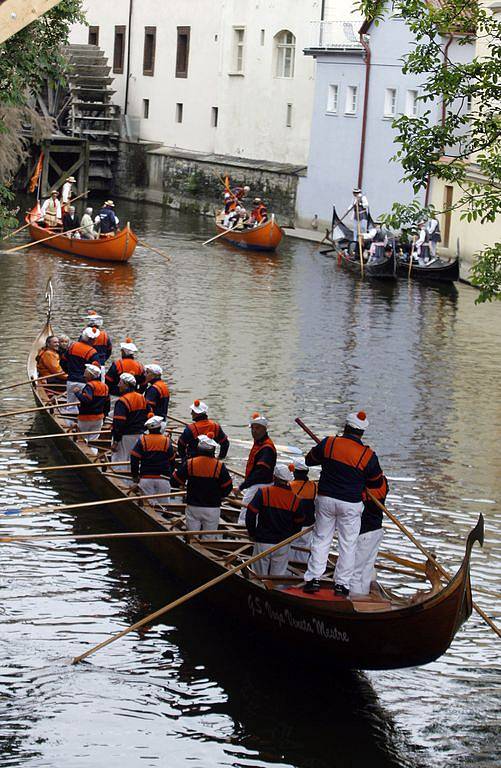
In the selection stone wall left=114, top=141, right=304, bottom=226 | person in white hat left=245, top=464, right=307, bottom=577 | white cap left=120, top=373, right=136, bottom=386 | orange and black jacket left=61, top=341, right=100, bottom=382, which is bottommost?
person in white hat left=245, top=464, right=307, bottom=577

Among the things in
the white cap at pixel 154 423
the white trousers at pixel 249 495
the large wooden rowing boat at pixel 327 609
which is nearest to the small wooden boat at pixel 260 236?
the white cap at pixel 154 423

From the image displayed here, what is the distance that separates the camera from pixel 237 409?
1886 cm

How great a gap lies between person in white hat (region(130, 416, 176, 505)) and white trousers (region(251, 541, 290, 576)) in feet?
7.29

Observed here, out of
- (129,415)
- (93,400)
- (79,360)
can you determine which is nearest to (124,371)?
(93,400)

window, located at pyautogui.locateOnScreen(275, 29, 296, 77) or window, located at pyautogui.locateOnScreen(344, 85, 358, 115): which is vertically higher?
window, located at pyautogui.locateOnScreen(275, 29, 296, 77)

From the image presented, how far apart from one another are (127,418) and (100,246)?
18673mm

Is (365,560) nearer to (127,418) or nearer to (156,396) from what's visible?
(127,418)

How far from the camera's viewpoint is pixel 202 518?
12.0 metres

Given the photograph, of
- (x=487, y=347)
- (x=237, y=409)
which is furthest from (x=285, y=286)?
(x=237, y=409)

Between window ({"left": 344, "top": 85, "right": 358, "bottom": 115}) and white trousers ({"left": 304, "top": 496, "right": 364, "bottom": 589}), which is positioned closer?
white trousers ({"left": 304, "top": 496, "right": 364, "bottom": 589})

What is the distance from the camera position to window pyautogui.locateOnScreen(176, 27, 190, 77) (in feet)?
165

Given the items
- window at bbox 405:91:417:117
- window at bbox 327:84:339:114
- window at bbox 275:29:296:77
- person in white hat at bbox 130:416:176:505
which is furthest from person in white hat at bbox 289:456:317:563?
window at bbox 275:29:296:77

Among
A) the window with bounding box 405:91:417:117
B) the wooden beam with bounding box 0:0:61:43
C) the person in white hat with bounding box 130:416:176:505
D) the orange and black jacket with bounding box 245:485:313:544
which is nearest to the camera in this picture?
the wooden beam with bounding box 0:0:61:43

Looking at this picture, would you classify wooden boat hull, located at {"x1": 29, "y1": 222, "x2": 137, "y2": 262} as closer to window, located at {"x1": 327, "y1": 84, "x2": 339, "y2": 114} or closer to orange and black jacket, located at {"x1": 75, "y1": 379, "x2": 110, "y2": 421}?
window, located at {"x1": 327, "y1": 84, "x2": 339, "y2": 114}
